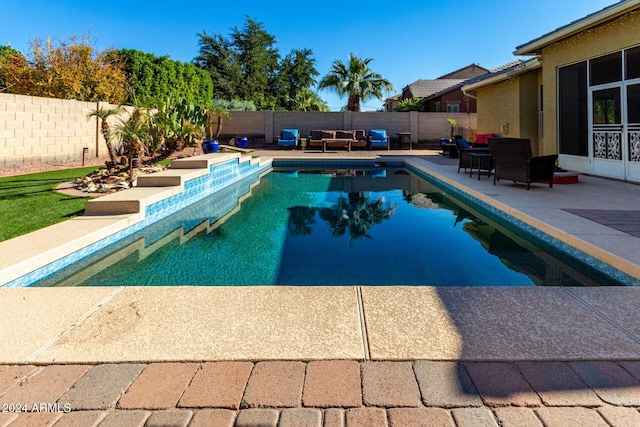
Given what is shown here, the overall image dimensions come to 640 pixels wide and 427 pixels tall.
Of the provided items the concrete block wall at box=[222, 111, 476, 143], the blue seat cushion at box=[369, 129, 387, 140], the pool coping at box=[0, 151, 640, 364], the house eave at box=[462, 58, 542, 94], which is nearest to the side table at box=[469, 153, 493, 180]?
the house eave at box=[462, 58, 542, 94]

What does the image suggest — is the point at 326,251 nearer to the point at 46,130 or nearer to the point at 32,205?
the point at 32,205

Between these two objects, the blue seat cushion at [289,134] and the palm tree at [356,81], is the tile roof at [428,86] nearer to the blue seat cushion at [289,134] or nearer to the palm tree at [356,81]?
the palm tree at [356,81]

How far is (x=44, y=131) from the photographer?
10219 mm

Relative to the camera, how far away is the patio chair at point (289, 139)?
18625 mm

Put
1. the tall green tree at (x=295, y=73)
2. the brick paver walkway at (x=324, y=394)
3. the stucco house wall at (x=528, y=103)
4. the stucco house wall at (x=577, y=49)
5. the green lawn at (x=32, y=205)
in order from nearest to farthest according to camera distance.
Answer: the brick paver walkway at (x=324, y=394)
the green lawn at (x=32, y=205)
the stucco house wall at (x=577, y=49)
the stucco house wall at (x=528, y=103)
the tall green tree at (x=295, y=73)

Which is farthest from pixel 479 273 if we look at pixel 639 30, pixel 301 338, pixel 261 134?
pixel 261 134

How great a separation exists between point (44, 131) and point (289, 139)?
1030cm

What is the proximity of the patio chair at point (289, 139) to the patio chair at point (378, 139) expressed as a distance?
350 cm

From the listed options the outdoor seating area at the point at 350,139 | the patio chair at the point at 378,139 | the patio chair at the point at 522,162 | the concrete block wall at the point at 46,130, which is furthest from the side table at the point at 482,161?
the patio chair at the point at 378,139

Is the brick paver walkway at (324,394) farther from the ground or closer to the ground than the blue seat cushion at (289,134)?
closer to the ground

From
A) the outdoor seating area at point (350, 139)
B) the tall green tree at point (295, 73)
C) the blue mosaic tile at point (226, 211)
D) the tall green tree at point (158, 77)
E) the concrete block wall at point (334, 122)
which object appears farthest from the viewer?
the tall green tree at point (295, 73)

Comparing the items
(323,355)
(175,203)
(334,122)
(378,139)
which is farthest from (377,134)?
(323,355)

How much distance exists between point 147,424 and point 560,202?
18.6 ft

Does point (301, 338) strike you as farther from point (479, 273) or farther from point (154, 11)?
point (154, 11)
